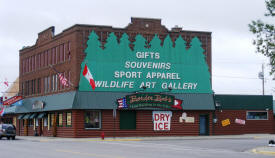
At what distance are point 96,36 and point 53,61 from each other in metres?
8.43

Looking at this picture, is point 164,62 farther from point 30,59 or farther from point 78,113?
point 30,59

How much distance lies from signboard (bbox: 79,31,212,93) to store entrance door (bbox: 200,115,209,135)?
9.17 ft

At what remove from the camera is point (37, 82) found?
204 ft

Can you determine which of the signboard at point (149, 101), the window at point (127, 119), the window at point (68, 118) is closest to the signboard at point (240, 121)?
the signboard at point (149, 101)

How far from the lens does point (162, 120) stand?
5231 cm

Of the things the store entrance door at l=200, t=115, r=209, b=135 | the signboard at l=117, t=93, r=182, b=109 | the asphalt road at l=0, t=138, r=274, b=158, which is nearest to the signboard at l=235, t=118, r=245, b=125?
the store entrance door at l=200, t=115, r=209, b=135

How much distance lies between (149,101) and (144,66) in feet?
12.0

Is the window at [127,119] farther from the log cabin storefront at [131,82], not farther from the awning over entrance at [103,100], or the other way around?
the awning over entrance at [103,100]

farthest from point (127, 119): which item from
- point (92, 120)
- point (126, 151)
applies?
point (126, 151)

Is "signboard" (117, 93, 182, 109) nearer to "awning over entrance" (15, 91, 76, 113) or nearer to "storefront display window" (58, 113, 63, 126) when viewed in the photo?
"awning over entrance" (15, 91, 76, 113)

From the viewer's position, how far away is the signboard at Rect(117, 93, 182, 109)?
5053 cm

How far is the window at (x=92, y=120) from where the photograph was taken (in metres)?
50.3

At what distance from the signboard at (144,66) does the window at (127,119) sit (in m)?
2.31

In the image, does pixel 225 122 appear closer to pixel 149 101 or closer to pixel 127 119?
pixel 149 101
